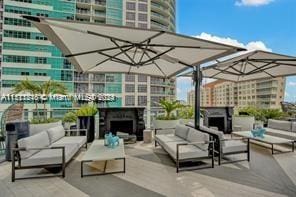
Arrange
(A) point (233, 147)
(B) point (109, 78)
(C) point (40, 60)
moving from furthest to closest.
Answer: (B) point (109, 78), (C) point (40, 60), (A) point (233, 147)

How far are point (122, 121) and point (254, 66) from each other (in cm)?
479

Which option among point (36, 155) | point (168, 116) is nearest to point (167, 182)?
point (36, 155)

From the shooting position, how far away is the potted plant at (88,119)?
6664 millimetres

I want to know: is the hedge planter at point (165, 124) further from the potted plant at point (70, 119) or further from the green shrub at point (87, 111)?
the potted plant at point (70, 119)

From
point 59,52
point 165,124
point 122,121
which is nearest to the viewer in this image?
point 122,121

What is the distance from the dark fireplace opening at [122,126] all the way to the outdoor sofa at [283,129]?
15.0ft

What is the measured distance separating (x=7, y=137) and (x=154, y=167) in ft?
11.4

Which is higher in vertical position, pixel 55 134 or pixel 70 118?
pixel 70 118

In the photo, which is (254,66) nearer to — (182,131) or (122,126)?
(182,131)

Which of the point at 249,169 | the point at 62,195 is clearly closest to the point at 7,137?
the point at 62,195

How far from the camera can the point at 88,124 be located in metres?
6.72

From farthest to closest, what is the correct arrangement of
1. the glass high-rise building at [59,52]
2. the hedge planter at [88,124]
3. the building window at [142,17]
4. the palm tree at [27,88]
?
1. the building window at [142,17]
2. the glass high-rise building at [59,52]
3. the palm tree at [27,88]
4. the hedge planter at [88,124]

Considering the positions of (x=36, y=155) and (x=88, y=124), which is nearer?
(x=36, y=155)

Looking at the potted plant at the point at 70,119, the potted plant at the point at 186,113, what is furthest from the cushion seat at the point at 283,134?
the potted plant at the point at 70,119
